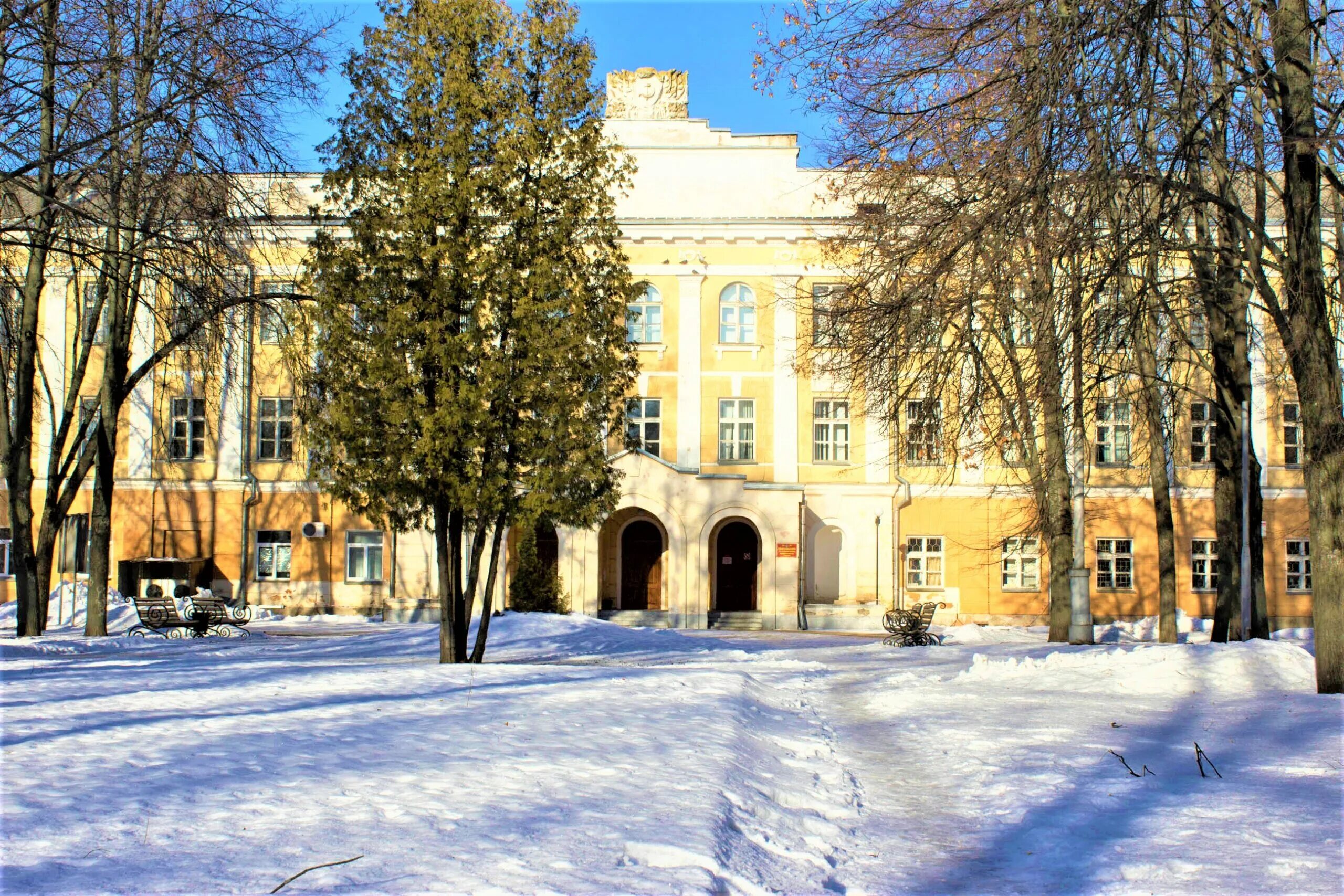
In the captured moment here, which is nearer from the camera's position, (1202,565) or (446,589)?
(446,589)

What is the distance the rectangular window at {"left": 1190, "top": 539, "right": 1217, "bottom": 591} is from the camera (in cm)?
3534

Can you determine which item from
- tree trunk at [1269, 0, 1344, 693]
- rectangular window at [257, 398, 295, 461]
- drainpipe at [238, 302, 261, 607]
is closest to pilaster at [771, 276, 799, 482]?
rectangular window at [257, 398, 295, 461]

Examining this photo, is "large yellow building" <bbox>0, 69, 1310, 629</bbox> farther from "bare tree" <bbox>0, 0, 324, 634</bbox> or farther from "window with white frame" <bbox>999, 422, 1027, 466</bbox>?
"bare tree" <bbox>0, 0, 324, 634</bbox>

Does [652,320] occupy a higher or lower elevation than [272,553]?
higher

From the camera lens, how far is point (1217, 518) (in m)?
18.5

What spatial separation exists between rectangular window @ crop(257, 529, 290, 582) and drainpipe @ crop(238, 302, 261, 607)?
33 cm

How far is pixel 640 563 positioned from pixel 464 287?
21.7 m

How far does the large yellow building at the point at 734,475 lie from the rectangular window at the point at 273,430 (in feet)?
0.19

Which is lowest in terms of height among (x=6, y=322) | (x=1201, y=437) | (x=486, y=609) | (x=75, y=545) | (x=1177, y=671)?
(x=1177, y=671)

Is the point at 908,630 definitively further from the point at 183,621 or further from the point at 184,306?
the point at 184,306

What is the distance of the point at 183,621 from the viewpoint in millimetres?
25984

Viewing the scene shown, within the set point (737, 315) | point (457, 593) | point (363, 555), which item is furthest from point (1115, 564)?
point (457, 593)

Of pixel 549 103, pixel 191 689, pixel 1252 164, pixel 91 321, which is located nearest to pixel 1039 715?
pixel 1252 164

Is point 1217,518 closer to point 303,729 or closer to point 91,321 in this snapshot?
point 303,729
